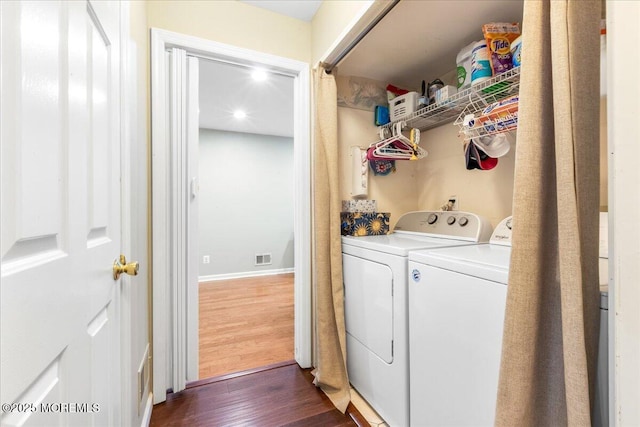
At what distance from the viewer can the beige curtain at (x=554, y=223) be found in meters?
0.58

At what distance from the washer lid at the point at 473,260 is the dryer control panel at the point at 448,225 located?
0.19 meters

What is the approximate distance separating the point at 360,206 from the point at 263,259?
3.07m

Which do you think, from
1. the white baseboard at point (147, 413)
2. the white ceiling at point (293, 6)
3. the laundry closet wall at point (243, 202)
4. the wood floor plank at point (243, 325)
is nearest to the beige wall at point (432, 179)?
the white ceiling at point (293, 6)

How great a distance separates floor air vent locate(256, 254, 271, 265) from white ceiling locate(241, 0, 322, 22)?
11.5 feet

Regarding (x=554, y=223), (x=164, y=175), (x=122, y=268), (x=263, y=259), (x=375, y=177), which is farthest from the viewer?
(x=263, y=259)

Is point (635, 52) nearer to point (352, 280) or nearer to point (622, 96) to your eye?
point (622, 96)

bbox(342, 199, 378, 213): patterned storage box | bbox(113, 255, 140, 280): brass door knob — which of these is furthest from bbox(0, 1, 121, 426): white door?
bbox(342, 199, 378, 213): patterned storage box

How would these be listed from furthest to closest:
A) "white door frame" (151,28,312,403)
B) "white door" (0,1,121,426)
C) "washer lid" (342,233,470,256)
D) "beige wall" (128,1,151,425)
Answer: "white door frame" (151,28,312,403) < "washer lid" (342,233,470,256) < "beige wall" (128,1,151,425) < "white door" (0,1,121,426)

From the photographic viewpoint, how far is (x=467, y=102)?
149 centimetres

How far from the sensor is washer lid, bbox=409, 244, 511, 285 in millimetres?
867

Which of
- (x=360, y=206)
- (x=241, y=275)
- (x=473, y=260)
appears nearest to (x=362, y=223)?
(x=360, y=206)

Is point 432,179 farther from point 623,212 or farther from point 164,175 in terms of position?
point 164,175

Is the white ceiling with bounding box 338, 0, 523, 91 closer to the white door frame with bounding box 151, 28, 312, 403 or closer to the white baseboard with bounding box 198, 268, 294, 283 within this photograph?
the white door frame with bounding box 151, 28, 312, 403

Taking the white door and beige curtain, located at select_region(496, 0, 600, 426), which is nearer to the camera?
the white door
